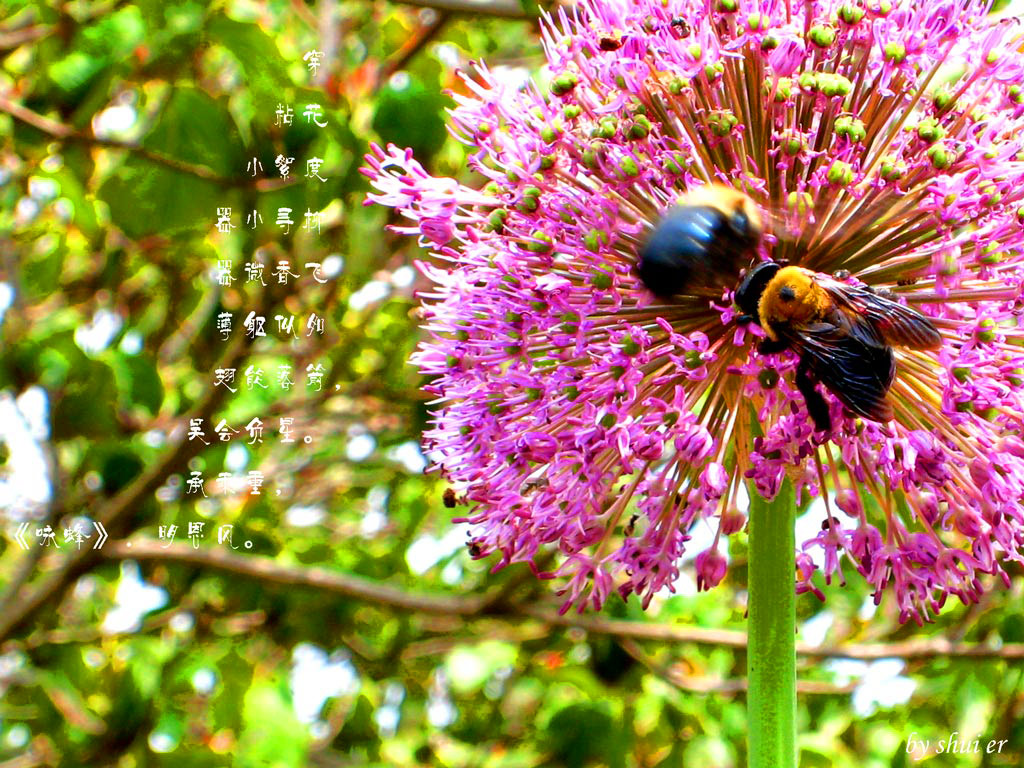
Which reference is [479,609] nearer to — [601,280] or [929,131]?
[601,280]

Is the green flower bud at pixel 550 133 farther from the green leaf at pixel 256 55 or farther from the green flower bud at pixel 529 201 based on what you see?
the green leaf at pixel 256 55

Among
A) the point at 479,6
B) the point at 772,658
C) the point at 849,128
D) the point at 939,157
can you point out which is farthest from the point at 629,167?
the point at 479,6

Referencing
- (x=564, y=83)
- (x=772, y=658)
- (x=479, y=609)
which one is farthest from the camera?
(x=479, y=609)

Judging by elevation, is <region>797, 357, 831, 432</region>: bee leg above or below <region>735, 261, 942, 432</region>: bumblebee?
below

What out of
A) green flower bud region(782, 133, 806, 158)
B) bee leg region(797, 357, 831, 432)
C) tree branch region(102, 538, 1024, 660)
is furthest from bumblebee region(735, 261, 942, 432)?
tree branch region(102, 538, 1024, 660)

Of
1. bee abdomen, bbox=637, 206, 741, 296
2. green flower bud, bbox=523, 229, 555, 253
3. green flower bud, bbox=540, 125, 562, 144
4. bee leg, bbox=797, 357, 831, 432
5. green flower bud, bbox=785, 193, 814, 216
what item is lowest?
bee leg, bbox=797, 357, 831, 432

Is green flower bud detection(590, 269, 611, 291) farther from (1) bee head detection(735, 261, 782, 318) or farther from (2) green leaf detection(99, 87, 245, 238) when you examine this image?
(2) green leaf detection(99, 87, 245, 238)

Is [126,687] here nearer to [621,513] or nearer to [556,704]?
[556,704]

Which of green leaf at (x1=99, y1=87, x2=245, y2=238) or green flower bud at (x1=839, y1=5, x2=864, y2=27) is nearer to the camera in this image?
green flower bud at (x1=839, y1=5, x2=864, y2=27)

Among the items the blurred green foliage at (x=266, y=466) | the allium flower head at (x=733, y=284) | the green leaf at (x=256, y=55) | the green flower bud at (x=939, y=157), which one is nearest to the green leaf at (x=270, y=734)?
the blurred green foliage at (x=266, y=466)
